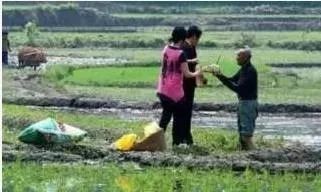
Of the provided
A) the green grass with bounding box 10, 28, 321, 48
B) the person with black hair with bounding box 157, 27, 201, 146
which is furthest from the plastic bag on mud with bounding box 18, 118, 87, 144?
the green grass with bounding box 10, 28, 321, 48

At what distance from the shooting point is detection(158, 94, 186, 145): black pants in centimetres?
1042

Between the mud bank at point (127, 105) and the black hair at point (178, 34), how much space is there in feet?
28.1

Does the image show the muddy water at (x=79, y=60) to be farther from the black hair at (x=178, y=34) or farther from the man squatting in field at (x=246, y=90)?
the black hair at (x=178, y=34)

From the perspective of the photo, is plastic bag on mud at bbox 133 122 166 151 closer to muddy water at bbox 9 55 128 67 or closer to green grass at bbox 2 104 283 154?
green grass at bbox 2 104 283 154

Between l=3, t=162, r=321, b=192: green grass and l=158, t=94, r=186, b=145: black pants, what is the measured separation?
1.11 meters

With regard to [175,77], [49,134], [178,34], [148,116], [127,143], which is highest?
[178,34]

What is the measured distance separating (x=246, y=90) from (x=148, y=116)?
277 inches

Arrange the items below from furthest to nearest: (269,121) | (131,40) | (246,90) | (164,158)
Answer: (131,40) < (269,121) < (246,90) < (164,158)

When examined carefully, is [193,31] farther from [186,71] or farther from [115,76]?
[115,76]

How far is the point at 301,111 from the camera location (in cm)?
1880

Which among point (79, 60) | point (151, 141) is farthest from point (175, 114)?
point (79, 60)

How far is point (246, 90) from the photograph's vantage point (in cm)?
1062

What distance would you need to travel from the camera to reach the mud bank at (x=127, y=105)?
18828 millimetres

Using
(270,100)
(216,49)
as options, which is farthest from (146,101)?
(216,49)
